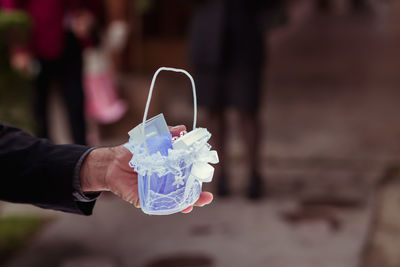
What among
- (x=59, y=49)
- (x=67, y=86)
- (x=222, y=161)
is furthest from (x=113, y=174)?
(x=222, y=161)

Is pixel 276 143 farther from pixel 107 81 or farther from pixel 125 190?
pixel 125 190

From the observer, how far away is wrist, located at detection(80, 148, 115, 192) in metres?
1.33

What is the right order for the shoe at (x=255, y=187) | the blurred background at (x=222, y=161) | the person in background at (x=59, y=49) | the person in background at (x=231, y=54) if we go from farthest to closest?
1. the shoe at (x=255, y=187)
2. the person in background at (x=231, y=54)
3. the person in background at (x=59, y=49)
4. the blurred background at (x=222, y=161)

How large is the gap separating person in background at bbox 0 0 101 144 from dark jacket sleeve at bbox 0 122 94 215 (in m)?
1.91

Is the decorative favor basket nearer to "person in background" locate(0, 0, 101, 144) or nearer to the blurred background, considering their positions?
the blurred background

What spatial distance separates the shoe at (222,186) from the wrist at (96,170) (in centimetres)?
262

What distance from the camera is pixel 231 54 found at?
3.67m

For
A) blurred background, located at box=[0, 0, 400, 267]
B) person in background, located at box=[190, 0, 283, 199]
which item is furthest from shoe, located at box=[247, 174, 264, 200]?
person in background, located at box=[190, 0, 283, 199]

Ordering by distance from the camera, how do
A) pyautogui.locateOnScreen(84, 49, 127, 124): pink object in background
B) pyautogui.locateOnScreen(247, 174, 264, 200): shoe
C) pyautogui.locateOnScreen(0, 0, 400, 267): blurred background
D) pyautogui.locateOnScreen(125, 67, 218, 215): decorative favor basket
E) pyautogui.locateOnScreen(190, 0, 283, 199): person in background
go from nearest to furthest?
1. pyautogui.locateOnScreen(125, 67, 218, 215): decorative favor basket
2. pyautogui.locateOnScreen(0, 0, 400, 267): blurred background
3. pyautogui.locateOnScreen(190, 0, 283, 199): person in background
4. pyautogui.locateOnScreen(247, 174, 264, 200): shoe
5. pyautogui.locateOnScreen(84, 49, 127, 124): pink object in background

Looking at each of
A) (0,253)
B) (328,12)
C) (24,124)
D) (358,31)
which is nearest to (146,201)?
(24,124)

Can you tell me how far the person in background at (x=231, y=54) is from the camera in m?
3.60

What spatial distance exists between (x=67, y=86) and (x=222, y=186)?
120 cm

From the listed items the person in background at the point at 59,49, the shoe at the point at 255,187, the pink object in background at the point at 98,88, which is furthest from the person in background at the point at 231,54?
the pink object in background at the point at 98,88

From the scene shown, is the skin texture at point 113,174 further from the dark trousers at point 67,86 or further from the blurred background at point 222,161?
the dark trousers at point 67,86
